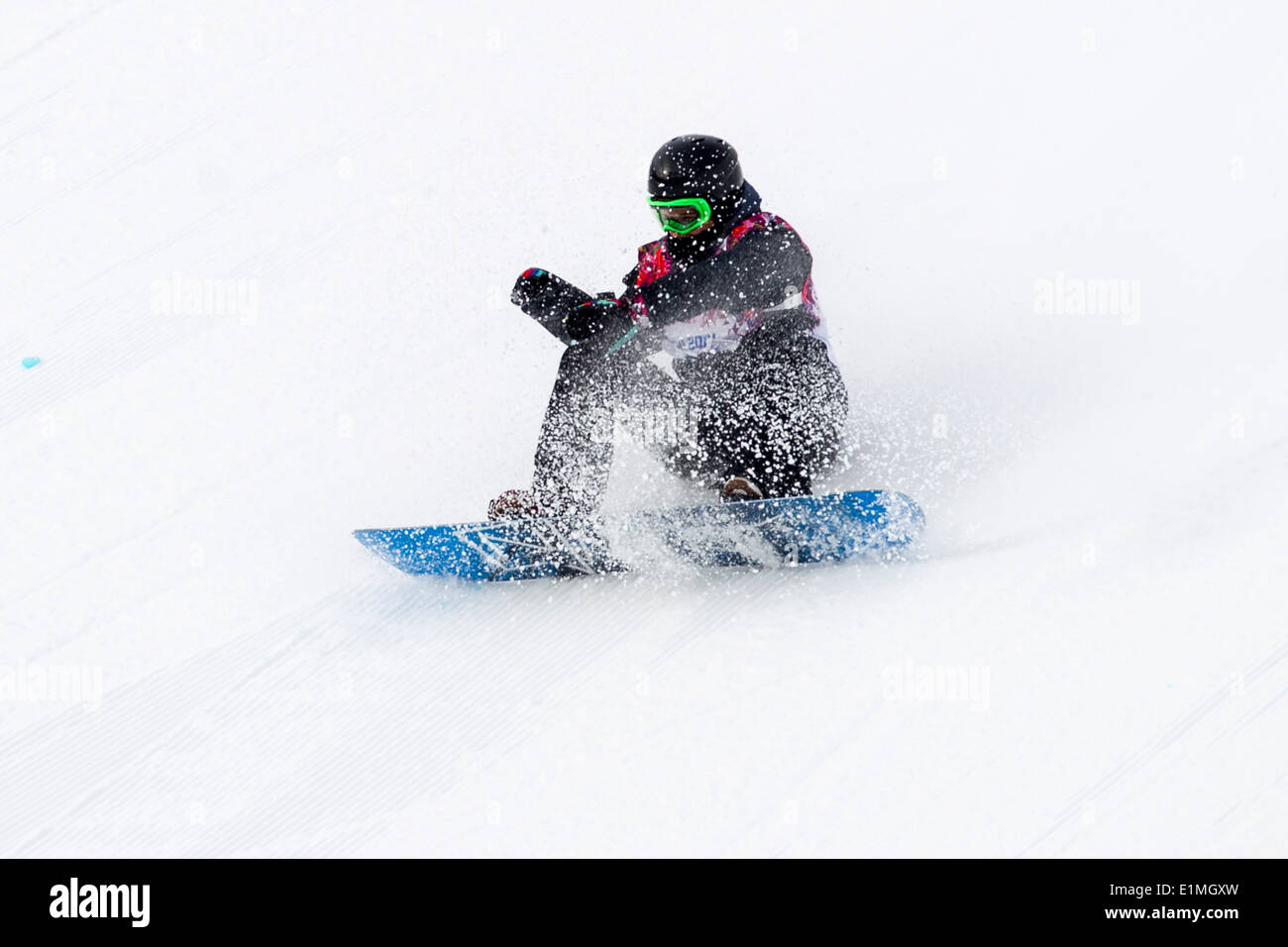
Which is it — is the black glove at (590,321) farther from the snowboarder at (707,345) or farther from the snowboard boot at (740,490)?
the snowboard boot at (740,490)

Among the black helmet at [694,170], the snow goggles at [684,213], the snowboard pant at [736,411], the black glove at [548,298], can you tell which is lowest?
the snowboard pant at [736,411]

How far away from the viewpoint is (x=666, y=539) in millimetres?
3006

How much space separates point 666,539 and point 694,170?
0.91m

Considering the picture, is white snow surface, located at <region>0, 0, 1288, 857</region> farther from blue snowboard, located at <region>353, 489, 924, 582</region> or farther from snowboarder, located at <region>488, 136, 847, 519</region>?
snowboarder, located at <region>488, 136, 847, 519</region>

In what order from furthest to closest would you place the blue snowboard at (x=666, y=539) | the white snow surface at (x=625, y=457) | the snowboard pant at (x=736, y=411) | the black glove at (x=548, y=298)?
the black glove at (x=548, y=298) < the snowboard pant at (x=736, y=411) < the blue snowboard at (x=666, y=539) < the white snow surface at (x=625, y=457)

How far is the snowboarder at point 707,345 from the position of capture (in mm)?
3104

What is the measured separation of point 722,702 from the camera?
103 inches

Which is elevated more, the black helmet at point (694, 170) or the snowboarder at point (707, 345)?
the black helmet at point (694, 170)

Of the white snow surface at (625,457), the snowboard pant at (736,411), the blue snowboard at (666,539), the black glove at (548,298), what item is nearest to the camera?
the white snow surface at (625,457)

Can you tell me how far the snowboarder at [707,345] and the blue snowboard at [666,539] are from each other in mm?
77

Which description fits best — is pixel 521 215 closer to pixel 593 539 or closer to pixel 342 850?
pixel 593 539

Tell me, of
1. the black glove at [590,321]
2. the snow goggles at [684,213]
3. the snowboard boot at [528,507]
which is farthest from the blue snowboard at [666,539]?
the snow goggles at [684,213]

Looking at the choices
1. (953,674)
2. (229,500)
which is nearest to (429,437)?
(229,500)

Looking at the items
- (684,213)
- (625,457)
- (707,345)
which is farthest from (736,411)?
(625,457)
